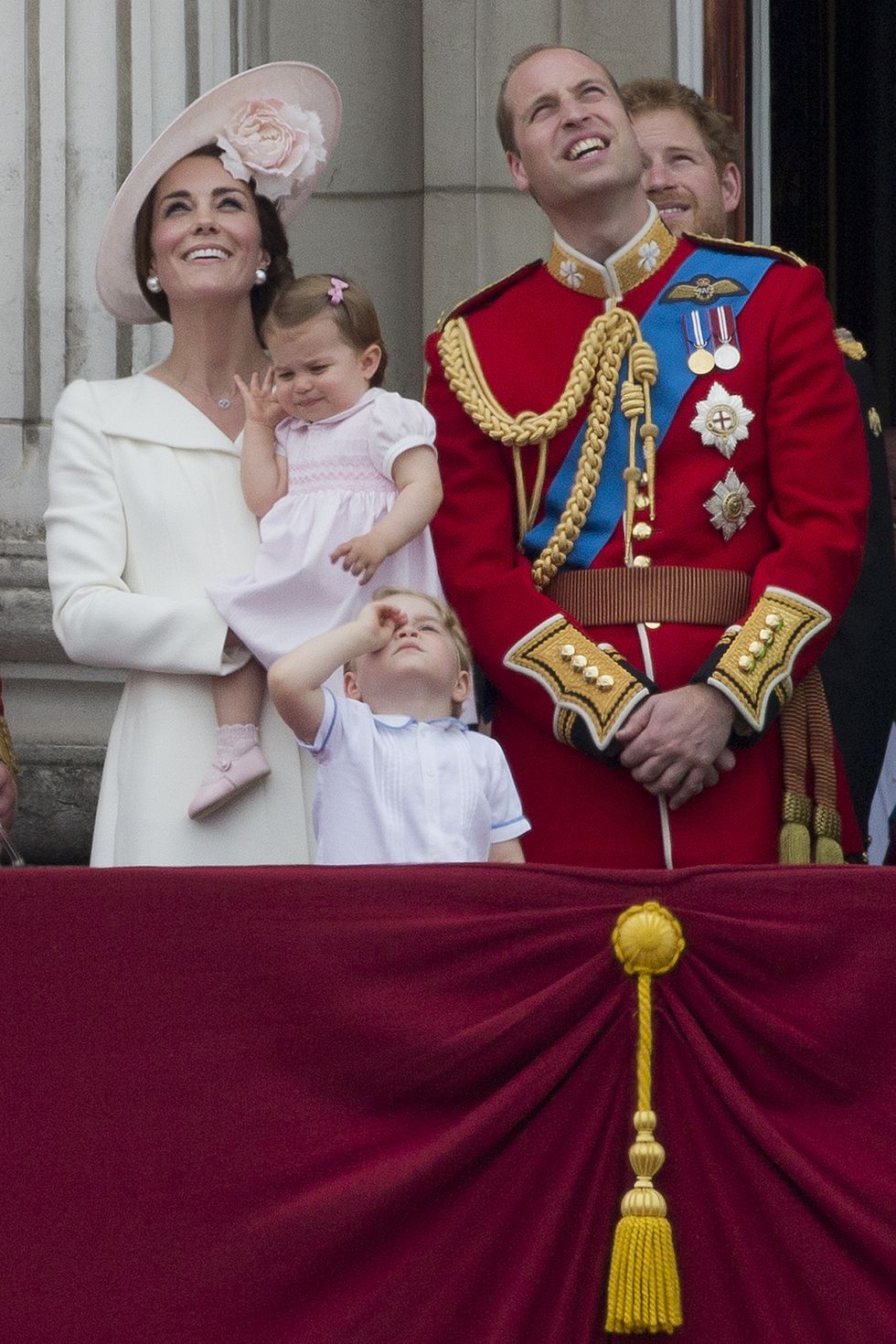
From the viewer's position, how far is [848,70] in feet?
19.8

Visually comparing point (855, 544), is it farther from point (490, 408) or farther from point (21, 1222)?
point (21, 1222)

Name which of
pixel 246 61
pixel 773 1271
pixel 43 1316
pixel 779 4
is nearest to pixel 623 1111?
pixel 773 1271

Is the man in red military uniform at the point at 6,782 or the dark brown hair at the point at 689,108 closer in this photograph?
the man in red military uniform at the point at 6,782

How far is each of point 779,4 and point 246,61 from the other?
1502mm

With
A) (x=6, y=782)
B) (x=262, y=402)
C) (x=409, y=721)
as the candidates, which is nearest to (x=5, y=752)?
(x=6, y=782)

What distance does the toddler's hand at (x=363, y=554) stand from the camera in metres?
3.27

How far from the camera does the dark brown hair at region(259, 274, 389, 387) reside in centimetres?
346

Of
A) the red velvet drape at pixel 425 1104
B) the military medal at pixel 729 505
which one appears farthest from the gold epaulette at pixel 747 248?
the red velvet drape at pixel 425 1104

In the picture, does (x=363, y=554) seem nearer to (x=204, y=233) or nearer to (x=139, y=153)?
(x=204, y=233)

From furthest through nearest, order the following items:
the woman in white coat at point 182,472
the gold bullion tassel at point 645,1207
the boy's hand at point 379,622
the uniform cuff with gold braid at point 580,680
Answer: the woman in white coat at point 182,472 → the uniform cuff with gold braid at point 580,680 → the boy's hand at point 379,622 → the gold bullion tassel at point 645,1207

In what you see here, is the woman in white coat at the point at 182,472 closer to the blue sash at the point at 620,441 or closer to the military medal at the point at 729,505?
the blue sash at the point at 620,441

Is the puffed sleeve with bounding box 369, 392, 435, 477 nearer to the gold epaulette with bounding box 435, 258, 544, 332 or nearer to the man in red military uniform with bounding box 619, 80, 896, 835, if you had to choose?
the gold epaulette with bounding box 435, 258, 544, 332

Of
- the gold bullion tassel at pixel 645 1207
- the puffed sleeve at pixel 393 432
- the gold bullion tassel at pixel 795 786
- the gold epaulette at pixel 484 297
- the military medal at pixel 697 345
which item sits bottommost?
the gold bullion tassel at pixel 645 1207

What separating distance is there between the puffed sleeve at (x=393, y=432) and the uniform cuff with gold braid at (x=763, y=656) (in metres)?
0.50
